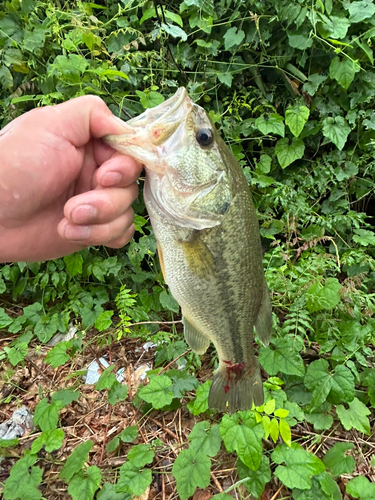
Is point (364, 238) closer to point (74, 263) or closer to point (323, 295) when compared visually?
point (323, 295)

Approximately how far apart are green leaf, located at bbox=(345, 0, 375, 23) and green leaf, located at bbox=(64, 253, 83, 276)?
2517mm

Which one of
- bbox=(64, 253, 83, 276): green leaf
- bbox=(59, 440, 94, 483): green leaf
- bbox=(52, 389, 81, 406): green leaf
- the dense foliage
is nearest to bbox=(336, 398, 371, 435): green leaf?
the dense foliage

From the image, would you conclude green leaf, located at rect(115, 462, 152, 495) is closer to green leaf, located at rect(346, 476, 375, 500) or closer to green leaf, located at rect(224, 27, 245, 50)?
green leaf, located at rect(346, 476, 375, 500)

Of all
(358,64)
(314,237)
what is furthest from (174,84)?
(314,237)

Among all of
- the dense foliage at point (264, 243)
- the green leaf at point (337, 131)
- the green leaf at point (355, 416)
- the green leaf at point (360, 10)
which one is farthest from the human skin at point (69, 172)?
the green leaf at point (360, 10)

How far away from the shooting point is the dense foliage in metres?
1.71

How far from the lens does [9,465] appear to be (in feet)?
6.60

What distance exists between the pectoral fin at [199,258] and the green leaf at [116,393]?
3.29 feet

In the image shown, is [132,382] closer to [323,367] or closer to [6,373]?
[6,373]

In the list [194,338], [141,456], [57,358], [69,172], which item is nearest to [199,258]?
[194,338]

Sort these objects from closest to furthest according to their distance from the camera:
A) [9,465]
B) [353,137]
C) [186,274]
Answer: [186,274] → [9,465] → [353,137]

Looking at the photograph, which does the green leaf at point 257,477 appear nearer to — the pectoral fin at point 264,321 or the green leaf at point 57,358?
the pectoral fin at point 264,321

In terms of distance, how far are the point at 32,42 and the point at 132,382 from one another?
2311 mm

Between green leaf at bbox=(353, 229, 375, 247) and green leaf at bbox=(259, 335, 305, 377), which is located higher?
green leaf at bbox=(353, 229, 375, 247)
